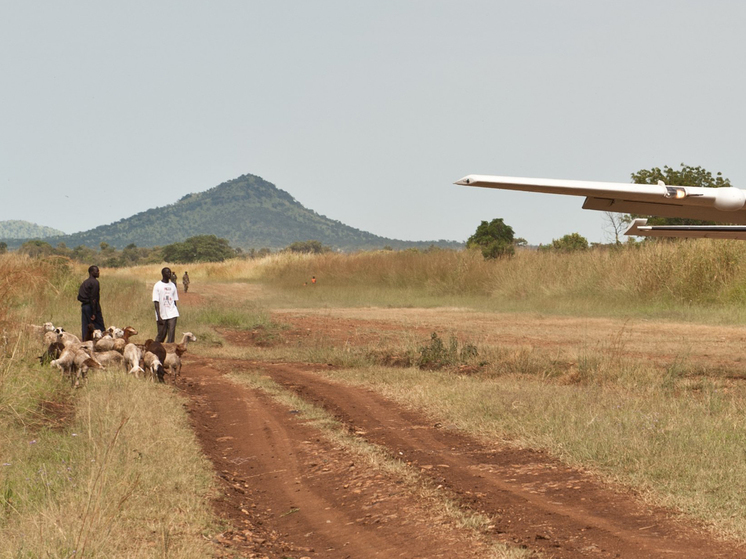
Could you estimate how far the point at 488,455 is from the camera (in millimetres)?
7500

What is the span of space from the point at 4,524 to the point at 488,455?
4.28 meters

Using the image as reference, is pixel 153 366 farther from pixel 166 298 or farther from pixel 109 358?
pixel 166 298

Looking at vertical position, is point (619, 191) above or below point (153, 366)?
above

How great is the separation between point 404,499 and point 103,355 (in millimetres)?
6894

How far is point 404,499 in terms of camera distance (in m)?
6.15

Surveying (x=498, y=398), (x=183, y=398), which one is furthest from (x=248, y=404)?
(x=498, y=398)

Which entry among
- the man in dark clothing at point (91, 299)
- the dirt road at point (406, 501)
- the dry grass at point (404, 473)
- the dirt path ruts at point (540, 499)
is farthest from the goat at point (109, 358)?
the dirt path ruts at point (540, 499)

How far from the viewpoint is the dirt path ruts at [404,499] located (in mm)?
5121

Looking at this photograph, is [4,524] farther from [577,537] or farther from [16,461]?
[577,537]

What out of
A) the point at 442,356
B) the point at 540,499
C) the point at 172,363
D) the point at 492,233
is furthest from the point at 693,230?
the point at 492,233

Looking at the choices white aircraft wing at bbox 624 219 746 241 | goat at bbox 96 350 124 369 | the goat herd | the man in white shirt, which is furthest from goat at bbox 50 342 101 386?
white aircraft wing at bbox 624 219 746 241

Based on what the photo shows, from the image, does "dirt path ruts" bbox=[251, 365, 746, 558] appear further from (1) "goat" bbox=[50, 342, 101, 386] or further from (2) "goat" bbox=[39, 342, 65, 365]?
(2) "goat" bbox=[39, 342, 65, 365]

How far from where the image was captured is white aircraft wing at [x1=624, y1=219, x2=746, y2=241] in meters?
14.1

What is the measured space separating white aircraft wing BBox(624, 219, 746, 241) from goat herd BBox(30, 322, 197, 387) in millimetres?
8346
